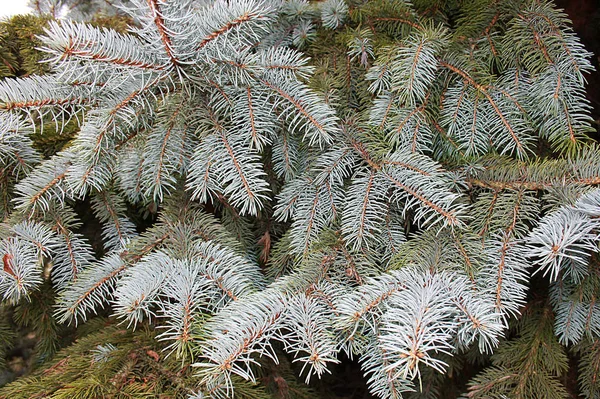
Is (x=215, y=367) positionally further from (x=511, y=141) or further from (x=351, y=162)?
(x=511, y=141)

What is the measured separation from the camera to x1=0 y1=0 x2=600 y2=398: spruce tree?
2.13 ft

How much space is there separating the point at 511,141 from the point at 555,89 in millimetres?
118

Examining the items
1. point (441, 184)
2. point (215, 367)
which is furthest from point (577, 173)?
point (215, 367)

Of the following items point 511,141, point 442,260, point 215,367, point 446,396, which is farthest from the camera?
point 446,396

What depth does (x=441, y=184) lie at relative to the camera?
2.54 ft

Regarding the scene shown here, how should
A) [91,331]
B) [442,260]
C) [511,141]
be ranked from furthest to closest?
1. [91,331]
2. [511,141]
3. [442,260]

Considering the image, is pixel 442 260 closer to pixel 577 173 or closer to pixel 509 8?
pixel 577 173

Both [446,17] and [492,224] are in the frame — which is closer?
[492,224]

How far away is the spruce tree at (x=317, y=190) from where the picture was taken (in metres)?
0.65

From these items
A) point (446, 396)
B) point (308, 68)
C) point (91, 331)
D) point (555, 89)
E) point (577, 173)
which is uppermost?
point (308, 68)

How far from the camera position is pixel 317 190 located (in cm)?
85

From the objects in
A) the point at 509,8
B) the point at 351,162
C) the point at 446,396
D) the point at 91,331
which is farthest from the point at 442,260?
the point at 91,331

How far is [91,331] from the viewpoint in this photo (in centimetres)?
98

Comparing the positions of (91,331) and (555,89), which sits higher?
(555,89)
